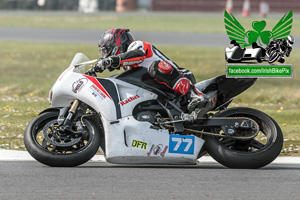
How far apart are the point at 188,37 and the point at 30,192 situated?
21329mm

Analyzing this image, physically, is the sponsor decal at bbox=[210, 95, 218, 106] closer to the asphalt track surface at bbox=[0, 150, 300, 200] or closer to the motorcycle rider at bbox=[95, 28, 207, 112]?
the motorcycle rider at bbox=[95, 28, 207, 112]

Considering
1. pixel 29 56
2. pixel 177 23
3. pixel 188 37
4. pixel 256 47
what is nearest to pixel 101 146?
pixel 256 47

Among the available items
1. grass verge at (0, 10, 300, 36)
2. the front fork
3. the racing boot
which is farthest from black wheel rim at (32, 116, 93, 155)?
grass verge at (0, 10, 300, 36)

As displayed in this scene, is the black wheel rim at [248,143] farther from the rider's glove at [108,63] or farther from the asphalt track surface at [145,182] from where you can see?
the rider's glove at [108,63]

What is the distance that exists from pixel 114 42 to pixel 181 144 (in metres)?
1.19

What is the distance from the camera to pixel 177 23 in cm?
3372

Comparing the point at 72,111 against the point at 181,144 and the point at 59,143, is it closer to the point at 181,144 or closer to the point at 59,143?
the point at 59,143

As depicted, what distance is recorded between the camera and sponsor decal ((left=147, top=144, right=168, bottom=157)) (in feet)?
22.2

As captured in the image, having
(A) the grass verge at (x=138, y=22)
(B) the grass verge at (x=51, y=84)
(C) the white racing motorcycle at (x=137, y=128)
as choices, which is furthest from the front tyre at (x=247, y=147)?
(A) the grass verge at (x=138, y=22)

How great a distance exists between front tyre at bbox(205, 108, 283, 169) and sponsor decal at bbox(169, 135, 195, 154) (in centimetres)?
16

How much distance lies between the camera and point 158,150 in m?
6.78

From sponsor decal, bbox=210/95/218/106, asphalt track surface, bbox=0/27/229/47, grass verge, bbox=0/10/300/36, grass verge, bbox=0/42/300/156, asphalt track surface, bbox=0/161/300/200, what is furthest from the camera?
grass verge, bbox=0/10/300/36

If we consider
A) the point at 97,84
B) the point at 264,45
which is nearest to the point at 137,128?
the point at 97,84

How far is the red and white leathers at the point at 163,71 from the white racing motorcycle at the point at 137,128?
121 millimetres
